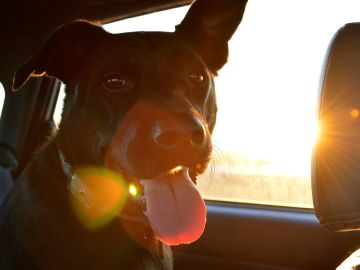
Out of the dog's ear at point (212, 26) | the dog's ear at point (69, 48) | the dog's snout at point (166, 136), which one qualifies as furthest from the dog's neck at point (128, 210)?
the dog's ear at point (212, 26)

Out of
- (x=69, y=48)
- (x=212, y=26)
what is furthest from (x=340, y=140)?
(x=69, y=48)

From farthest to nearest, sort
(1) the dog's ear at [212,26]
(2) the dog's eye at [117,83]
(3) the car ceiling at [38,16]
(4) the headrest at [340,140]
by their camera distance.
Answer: (3) the car ceiling at [38,16] → (1) the dog's ear at [212,26] → (2) the dog's eye at [117,83] → (4) the headrest at [340,140]

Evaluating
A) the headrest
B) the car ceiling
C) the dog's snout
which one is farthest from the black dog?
the car ceiling

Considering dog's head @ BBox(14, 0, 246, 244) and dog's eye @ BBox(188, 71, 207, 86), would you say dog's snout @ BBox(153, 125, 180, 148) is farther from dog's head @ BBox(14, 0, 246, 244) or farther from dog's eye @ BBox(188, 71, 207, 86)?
dog's eye @ BBox(188, 71, 207, 86)

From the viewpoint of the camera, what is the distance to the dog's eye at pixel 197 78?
110 inches

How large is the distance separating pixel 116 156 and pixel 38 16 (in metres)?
1.84

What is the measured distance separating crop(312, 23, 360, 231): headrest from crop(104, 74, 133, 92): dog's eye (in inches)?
43.3

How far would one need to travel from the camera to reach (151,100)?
2467 millimetres

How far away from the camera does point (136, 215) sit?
239 cm

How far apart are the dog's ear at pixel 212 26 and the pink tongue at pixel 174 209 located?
925 mm

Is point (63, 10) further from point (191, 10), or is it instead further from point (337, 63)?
point (337, 63)

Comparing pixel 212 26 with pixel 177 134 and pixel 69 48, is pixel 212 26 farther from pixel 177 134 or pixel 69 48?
pixel 177 134

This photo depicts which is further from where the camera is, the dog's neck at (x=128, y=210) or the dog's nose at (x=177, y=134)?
the dog's neck at (x=128, y=210)

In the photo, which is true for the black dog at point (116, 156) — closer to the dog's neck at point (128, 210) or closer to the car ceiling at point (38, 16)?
the dog's neck at point (128, 210)
